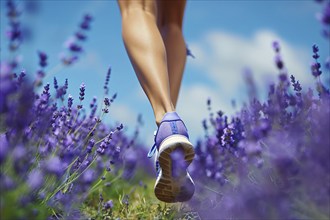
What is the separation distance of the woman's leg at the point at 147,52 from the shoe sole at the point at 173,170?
0.20 meters

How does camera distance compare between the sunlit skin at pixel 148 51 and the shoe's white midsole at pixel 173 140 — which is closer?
the shoe's white midsole at pixel 173 140

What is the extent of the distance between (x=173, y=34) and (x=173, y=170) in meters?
0.91

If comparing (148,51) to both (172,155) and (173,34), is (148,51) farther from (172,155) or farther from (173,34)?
(173,34)

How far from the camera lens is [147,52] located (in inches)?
82.8

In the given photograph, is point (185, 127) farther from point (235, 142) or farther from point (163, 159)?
point (235, 142)

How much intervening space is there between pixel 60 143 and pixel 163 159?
1.19ft

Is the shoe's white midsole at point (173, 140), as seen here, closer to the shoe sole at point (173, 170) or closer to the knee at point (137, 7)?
the shoe sole at point (173, 170)

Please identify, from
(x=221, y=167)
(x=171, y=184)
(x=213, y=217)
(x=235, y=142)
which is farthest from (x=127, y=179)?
(x=213, y=217)

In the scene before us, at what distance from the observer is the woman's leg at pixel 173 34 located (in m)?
2.60

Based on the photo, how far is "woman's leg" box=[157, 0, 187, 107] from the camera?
2.60 m

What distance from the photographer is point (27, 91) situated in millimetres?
1296

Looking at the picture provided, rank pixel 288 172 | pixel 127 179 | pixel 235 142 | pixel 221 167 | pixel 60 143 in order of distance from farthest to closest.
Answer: pixel 127 179, pixel 221 167, pixel 235 142, pixel 60 143, pixel 288 172

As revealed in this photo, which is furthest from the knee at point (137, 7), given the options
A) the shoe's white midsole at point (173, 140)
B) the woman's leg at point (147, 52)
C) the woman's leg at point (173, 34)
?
the shoe's white midsole at point (173, 140)

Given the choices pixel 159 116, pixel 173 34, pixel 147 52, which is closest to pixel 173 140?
pixel 159 116
